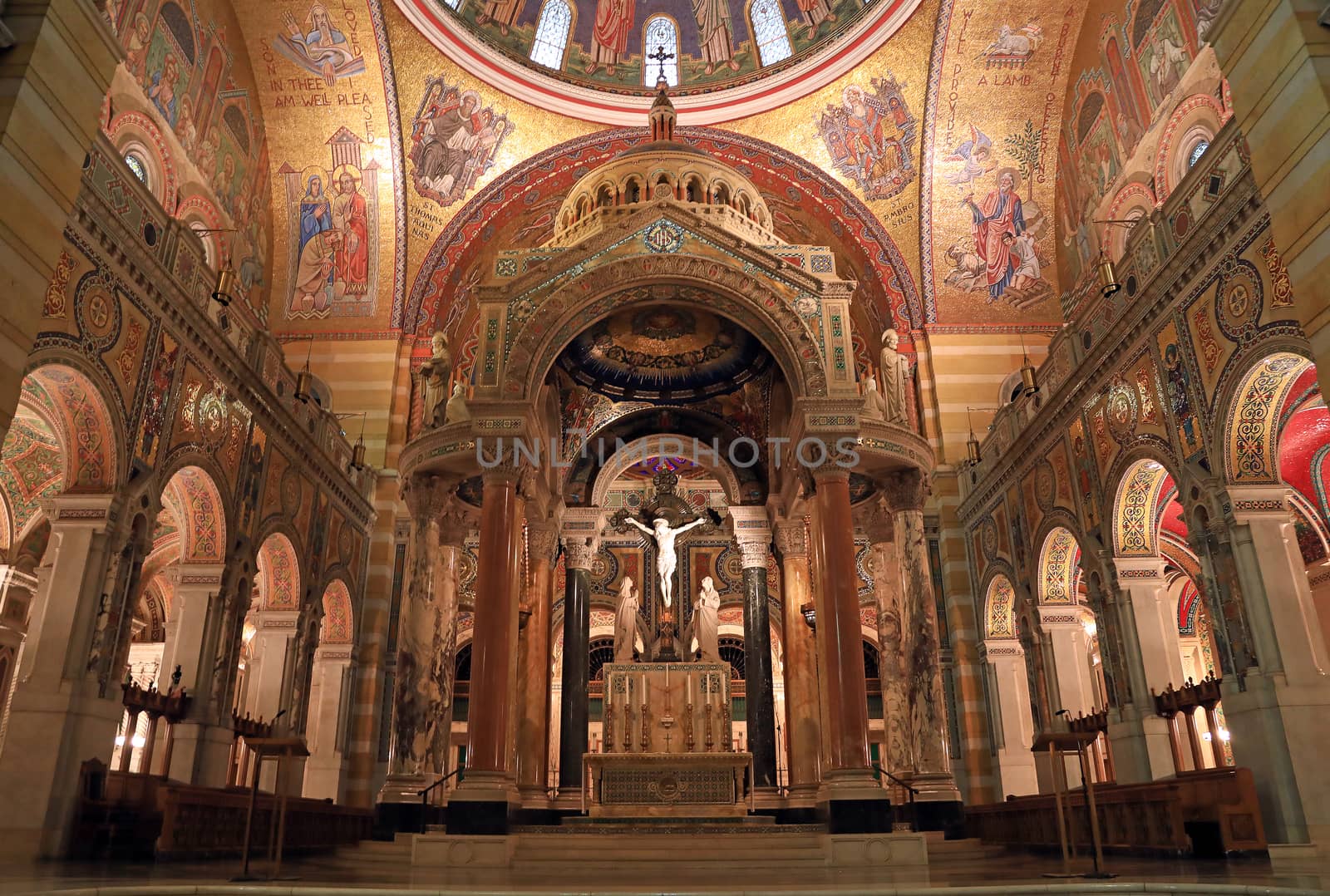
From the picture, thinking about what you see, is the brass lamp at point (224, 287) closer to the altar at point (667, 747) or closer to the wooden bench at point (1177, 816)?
the altar at point (667, 747)

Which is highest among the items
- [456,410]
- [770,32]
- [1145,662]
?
[770,32]

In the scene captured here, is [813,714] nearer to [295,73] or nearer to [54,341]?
[54,341]

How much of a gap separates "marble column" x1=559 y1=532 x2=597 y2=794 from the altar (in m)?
1.53

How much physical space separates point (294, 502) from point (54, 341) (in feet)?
23.0

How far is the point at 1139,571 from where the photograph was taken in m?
13.7

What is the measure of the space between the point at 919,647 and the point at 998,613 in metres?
5.74

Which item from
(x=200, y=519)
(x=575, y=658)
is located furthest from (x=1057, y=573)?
(x=200, y=519)

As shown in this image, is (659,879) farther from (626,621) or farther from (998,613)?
(998,613)

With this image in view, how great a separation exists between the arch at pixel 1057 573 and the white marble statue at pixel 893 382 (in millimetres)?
4451

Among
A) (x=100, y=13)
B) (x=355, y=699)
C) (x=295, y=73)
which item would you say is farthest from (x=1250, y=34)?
(x=295, y=73)

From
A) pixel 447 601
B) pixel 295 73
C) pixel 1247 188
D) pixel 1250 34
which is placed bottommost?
pixel 447 601

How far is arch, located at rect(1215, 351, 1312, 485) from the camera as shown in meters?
10.8

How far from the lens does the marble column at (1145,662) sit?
12.9 metres

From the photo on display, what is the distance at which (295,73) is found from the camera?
20.1 meters
